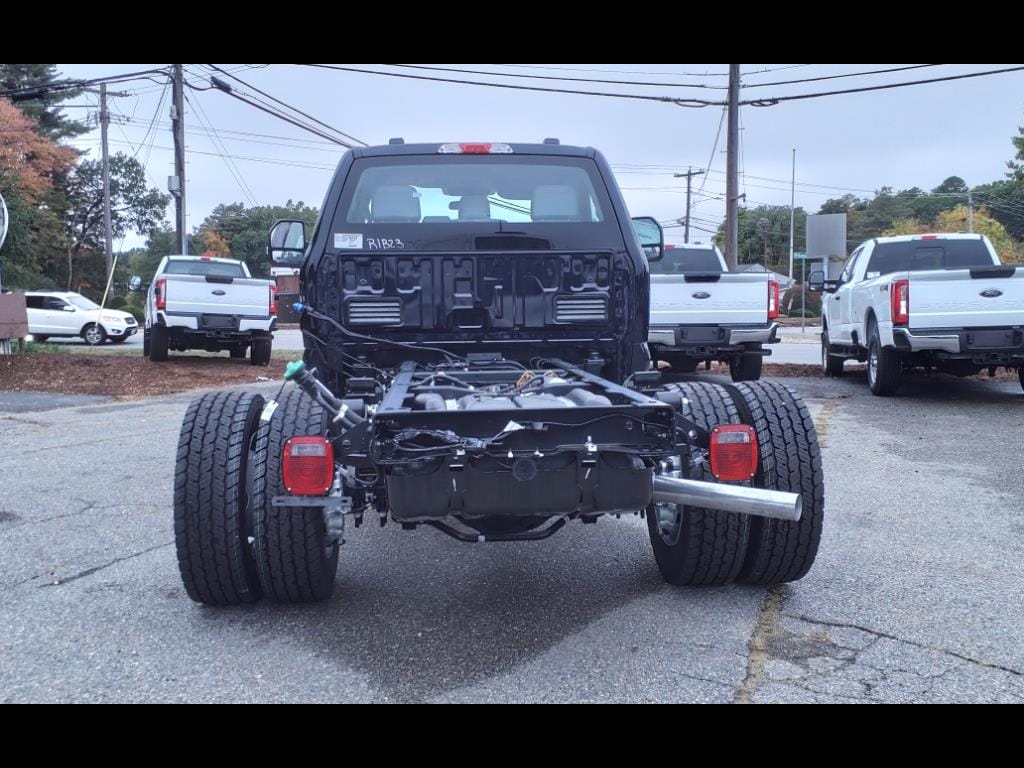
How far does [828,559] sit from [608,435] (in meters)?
2.09

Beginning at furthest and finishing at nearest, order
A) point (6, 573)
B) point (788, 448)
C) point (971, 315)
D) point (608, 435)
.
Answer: point (971, 315) → point (6, 573) → point (788, 448) → point (608, 435)

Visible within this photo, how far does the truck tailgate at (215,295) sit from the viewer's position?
49.3 feet

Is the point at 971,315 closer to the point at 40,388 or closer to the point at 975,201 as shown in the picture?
the point at 40,388

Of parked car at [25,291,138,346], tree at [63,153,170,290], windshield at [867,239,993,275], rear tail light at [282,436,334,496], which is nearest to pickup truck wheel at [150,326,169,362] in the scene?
parked car at [25,291,138,346]

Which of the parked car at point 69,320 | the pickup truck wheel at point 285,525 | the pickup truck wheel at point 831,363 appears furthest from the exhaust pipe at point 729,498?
the parked car at point 69,320

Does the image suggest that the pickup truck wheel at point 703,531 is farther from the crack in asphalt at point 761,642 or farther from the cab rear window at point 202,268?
the cab rear window at point 202,268

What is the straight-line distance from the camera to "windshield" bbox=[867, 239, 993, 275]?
477 inches

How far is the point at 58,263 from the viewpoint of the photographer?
2112 inches

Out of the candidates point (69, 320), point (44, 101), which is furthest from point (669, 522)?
point (44, 101)

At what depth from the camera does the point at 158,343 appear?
52.0 ft

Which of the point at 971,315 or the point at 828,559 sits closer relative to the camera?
the point at 828,559

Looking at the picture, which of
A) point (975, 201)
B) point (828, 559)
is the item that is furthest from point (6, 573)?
point (975, 201)

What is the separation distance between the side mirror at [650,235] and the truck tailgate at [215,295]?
10777 millimetres

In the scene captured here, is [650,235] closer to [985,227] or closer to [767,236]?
[985,227]
